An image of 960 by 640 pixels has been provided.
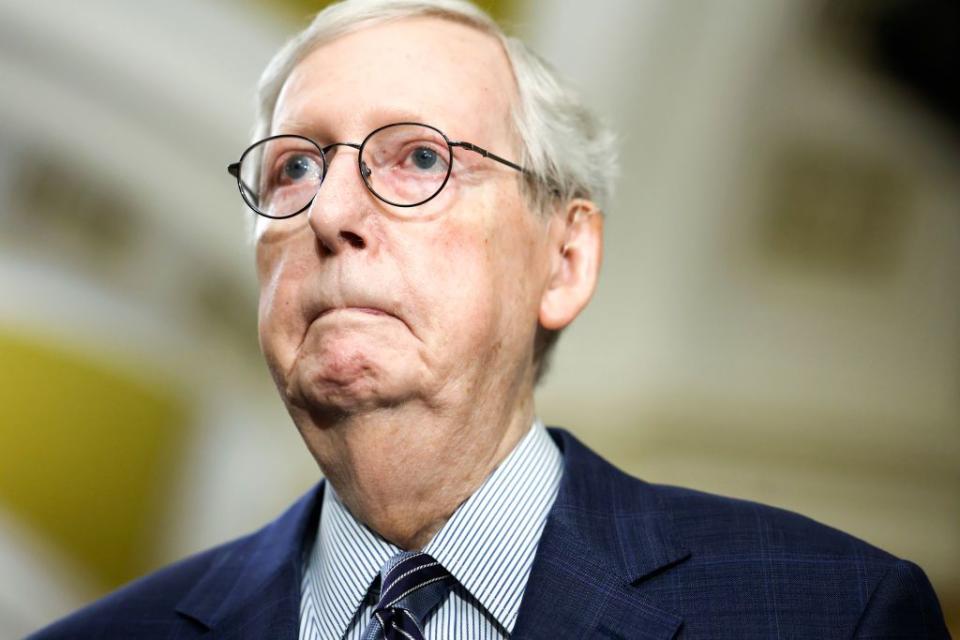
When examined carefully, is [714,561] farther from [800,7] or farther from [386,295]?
[800,7]

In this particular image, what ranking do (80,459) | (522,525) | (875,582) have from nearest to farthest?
(875,582) < (522,525) < (80,459)

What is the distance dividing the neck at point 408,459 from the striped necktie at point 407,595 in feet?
0.21

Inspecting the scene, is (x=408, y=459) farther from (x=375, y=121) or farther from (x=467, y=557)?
(x=375, y=121)

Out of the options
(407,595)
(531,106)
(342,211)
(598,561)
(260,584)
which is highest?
(531,106)

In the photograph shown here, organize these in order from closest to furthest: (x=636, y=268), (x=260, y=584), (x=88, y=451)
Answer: (x=260, y=584), (x=88, y=451), (x=636, y=268)

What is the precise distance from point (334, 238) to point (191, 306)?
6.12 ft

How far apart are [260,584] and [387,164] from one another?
69 cm

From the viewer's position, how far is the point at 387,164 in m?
1.74

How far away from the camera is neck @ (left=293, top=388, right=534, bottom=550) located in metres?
1.68

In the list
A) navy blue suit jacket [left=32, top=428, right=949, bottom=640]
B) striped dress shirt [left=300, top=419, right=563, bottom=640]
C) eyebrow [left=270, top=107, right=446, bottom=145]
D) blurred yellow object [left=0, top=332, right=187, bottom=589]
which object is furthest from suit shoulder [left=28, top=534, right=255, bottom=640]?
blurred yellow object [left=0, top=332, right=187, bottom=589]

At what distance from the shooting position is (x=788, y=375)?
3307mm

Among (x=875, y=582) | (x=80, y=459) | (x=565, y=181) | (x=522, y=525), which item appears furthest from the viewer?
(x=80, y=459)

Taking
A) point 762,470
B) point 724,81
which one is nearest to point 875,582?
point 762,470

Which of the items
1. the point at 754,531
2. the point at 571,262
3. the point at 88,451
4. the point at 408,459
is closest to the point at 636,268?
the point at 571,262
